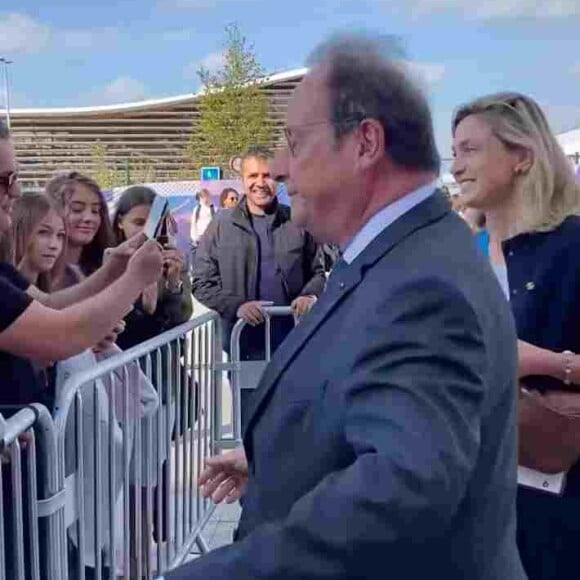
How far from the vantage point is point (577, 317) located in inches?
92.5

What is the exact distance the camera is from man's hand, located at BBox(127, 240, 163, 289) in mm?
2633

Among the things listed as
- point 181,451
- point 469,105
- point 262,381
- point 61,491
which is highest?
point 469,105

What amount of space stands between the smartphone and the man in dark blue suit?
152 centimetres

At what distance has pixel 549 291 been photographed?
7.68 ft

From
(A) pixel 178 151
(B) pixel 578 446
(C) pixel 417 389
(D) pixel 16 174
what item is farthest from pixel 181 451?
(A) pixel 178 151

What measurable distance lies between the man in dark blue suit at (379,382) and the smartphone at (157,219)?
1516 millimetres

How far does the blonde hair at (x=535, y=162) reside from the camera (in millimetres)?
2422

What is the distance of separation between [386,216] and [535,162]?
3.96 feet

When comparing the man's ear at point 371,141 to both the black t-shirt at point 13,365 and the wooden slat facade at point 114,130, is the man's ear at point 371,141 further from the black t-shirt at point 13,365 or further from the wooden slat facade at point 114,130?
the wooden slat facade at point 114,130

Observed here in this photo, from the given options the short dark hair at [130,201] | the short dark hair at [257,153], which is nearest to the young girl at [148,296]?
the short dark hair at [130,201]

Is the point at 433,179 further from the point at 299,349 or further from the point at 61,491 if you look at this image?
the point at 61,491

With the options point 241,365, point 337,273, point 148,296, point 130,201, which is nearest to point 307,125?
point 337,273

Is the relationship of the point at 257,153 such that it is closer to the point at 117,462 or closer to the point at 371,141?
the point at 117,462

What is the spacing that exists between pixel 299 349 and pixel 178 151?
5026cm
